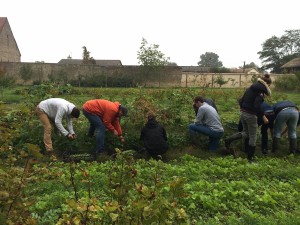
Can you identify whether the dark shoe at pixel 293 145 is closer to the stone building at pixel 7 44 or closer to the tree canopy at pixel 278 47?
the stone building at pixel 7 44

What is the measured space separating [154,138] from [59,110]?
211 centimetres

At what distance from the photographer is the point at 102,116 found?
8.00 meters

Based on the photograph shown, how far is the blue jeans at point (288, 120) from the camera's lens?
810 cm

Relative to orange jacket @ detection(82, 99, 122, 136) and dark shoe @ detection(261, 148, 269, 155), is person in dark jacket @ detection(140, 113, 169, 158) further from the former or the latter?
dark shoe @ detection(261, 148, 269, 155)

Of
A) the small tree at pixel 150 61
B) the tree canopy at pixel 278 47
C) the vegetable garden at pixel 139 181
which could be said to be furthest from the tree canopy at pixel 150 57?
the tree canopy at pixel 278 47

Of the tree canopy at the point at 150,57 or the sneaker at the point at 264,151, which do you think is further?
the tree canopy at the point at 150,57

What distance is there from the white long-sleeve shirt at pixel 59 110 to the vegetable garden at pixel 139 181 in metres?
0.70

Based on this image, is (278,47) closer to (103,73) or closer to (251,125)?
(103,73)

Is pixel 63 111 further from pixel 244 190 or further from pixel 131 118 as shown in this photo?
pixel 244 190

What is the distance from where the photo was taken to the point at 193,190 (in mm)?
5266

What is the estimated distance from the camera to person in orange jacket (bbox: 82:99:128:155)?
782cm

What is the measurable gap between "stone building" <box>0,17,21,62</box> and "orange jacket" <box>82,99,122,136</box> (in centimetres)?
4174

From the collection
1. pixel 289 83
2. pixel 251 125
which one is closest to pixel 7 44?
pixel 289 83

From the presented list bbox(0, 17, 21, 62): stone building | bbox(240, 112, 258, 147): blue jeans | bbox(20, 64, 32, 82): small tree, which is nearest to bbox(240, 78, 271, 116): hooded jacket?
bbox(240, 112, 258, 147): blue jeans
